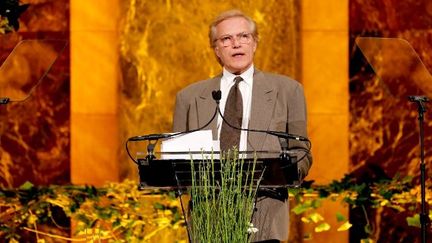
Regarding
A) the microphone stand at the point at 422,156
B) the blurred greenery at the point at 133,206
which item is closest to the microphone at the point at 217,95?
the microphone stand at the point at 422,156

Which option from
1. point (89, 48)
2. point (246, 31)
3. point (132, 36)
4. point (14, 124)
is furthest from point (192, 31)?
point (246, 31)

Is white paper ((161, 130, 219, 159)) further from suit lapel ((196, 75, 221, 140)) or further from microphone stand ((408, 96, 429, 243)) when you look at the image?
microphone stand ((408, 96, 429, 243))

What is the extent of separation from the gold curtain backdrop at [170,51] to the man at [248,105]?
1.86 m

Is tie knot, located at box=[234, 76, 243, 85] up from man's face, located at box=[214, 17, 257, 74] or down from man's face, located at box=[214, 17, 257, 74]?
down

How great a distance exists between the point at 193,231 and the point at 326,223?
243cm

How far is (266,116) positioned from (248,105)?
89mm

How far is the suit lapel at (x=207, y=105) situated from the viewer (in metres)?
4.70

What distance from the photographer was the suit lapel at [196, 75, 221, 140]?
15.4ft

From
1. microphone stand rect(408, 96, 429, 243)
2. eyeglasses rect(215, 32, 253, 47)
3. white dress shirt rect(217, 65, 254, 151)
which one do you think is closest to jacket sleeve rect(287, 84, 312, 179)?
white dress shirt rect(217, 65, 254, 151)

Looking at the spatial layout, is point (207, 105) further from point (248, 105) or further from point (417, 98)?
→ point (417, 98)

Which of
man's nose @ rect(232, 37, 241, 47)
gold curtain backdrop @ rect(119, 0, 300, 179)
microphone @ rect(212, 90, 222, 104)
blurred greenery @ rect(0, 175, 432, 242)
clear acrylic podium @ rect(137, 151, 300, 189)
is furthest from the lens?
gold curtain backdrop @ rect(119, 0, 300, 179)

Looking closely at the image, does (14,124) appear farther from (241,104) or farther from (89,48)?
(241,104)

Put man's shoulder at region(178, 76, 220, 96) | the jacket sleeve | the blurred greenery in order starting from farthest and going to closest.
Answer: the blurred greenery → man's shoulder at region(178, 76, 220, 96) → the jacket sleeve

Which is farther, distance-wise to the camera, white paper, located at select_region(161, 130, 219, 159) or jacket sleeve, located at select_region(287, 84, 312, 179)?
jacket sleeve, located at select_region(287, 84, 312, 179)
